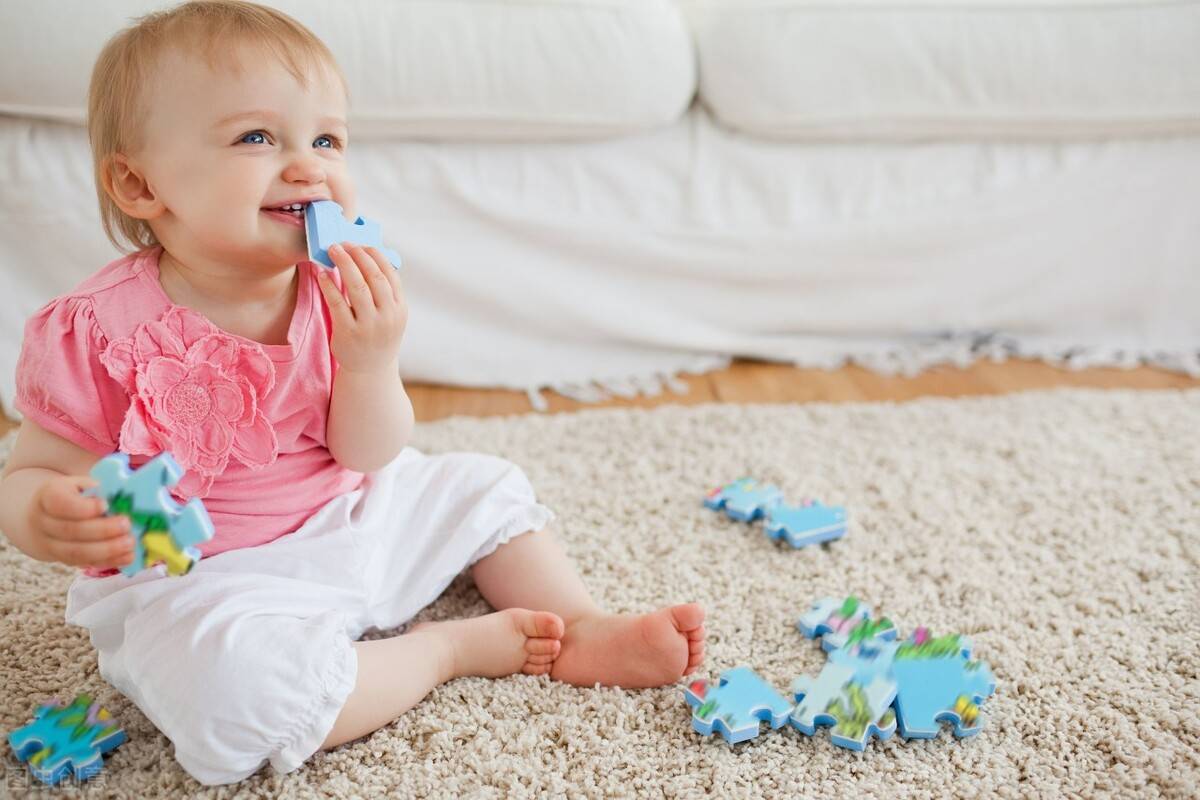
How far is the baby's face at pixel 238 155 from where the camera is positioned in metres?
0.85

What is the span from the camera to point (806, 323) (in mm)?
1669

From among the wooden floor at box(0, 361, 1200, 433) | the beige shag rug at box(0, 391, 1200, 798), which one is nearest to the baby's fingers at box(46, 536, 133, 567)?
the beige shag rug at box(0, 391, 1200, 798)

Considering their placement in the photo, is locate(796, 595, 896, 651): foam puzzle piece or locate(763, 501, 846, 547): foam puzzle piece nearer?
locate(796, 595, 896, 651): foam puzzle piece

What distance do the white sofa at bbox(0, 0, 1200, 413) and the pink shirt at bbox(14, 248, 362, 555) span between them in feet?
1.81

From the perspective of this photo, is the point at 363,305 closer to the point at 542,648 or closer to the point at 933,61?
the point at 542,648

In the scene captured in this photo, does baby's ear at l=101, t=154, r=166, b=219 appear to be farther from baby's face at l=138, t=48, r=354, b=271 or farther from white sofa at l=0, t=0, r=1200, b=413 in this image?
white sofa at l=0, t=0, r=1200, b=413

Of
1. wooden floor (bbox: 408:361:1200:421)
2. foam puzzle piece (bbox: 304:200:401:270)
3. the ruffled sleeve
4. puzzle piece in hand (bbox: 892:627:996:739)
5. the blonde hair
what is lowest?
wooden floor (bbox: 408:361:1200:421)

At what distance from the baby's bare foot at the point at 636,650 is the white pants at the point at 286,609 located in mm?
144

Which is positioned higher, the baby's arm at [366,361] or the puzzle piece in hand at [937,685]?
the baby's arm at [366,361]

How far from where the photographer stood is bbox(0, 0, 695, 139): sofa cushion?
1.32 metres

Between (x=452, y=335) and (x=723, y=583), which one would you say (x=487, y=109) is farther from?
(x=723, y=583)

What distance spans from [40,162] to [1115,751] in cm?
137

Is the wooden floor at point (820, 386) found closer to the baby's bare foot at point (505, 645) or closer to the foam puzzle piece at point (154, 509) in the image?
the baby's bare foot at point (505, 645)

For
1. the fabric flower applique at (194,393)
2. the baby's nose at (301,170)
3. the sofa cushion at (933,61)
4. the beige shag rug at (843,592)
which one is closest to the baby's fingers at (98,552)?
the fabric flower applique at (194,393)
